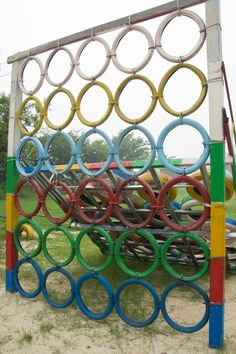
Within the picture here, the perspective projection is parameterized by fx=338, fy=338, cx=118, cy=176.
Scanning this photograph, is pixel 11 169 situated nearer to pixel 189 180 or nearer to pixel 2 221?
pixel 189 180

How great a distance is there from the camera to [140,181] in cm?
332

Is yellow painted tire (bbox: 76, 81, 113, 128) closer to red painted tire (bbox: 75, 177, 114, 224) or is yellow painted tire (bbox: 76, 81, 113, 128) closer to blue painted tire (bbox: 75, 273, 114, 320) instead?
red painted tire (bbox: 75, 177, 114, 224)

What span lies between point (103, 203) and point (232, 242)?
6.12ft

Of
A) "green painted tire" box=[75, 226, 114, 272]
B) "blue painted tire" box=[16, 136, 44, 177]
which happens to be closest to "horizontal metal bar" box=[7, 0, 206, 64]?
"blue painted tire" box=[16, 136, 44, 177]

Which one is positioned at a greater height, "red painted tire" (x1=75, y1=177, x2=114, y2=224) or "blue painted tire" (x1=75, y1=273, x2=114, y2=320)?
"red painted tire" (x1=75, y1=177, x2=114, y2=224)

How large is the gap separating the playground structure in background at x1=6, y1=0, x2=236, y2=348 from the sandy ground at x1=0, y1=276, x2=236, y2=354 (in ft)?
0.32

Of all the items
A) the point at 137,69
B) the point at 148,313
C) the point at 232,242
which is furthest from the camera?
the point at 232,242

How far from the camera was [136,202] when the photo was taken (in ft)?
13.9

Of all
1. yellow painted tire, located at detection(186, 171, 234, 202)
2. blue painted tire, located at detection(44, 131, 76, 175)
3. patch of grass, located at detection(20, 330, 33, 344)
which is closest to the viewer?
patch of grass, located at detection(20, 330, 33, 344)

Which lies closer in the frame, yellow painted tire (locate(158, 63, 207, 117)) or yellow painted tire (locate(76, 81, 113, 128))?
yellow painted tire (locate(158, 63, 207, 117))

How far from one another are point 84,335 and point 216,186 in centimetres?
183

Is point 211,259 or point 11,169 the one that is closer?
point 211,259

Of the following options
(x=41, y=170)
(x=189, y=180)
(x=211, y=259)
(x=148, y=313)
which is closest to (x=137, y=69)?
(x=189, y=180)

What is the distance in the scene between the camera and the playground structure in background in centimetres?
299
